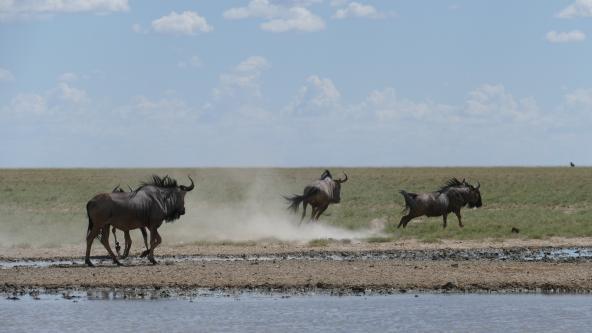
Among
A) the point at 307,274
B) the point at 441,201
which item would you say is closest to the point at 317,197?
the point at 441,201

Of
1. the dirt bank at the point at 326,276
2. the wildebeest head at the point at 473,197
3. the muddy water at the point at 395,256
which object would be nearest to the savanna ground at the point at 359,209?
the wildebeest head at the point at 473,197

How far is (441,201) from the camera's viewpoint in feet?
99.8

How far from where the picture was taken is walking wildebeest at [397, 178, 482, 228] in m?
29.8

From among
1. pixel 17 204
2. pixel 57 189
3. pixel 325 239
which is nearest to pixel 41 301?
pixel 325 239

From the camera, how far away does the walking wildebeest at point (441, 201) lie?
97.8 ft

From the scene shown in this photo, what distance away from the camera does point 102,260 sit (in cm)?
2222

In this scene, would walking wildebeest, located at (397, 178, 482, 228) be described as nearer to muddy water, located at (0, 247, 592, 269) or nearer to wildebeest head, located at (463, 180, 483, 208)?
wildebeest head, located at (463, 180, 483, 208)

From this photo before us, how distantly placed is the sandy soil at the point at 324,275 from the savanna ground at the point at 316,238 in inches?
0.9

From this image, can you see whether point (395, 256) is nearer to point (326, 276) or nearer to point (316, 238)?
point (326, 276)

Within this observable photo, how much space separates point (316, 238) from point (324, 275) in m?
9.14

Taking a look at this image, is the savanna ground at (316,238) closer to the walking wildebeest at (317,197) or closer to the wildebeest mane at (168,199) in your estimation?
the walking wildebeest at (317,197)

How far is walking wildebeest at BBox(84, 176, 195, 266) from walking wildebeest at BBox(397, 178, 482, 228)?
29.6 ft

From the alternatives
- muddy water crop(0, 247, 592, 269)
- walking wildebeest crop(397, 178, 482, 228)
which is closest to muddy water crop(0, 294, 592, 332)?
muddy water crop(0, 247, 592, 269)

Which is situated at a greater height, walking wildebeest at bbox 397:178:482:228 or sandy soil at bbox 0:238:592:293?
walking wildebeest at bbox 397:178:482:228
